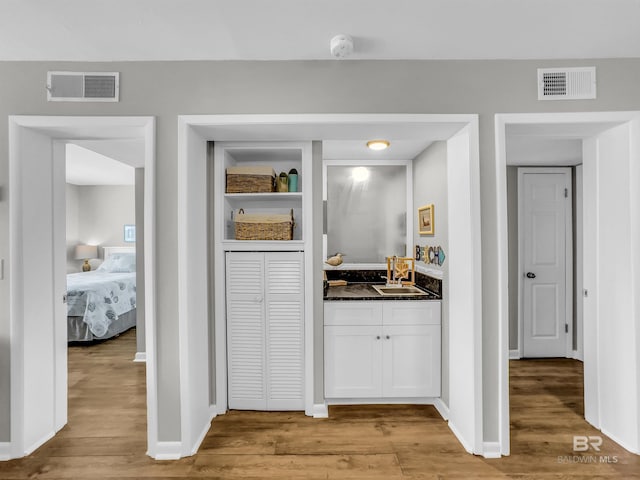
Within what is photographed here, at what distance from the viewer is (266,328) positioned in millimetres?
2707

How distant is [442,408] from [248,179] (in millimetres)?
2293

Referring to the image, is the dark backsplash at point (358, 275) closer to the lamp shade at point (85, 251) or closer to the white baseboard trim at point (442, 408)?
the white baseboard trim at point (442, 408)

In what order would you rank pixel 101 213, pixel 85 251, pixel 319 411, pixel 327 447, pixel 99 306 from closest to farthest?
pixel 327 447, pixel 319 411, pixel 99 306, pixel 85 251, pixel 101 213

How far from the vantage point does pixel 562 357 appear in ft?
13.0

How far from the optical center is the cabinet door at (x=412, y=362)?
9.16ft

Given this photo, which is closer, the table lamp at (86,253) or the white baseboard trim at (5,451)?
the white baseboard trim at (5,451)

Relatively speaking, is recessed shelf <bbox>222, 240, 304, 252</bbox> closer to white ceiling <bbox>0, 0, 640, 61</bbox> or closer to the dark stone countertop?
the dark stone countertop

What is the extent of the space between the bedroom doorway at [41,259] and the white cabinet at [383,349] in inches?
51.9

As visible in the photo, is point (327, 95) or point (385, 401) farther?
point (385, 401)

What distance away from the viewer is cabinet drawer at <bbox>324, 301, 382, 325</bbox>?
277cm

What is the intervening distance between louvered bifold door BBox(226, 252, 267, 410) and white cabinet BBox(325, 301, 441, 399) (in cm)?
52

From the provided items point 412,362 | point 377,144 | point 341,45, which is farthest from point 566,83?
point 412,362

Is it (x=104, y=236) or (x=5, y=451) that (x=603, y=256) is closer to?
(x=5, y=451)

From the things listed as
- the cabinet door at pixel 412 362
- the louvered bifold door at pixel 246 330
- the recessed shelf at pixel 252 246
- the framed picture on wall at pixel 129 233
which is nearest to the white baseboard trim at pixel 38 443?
the louvered bifold door at pixel 246 330
